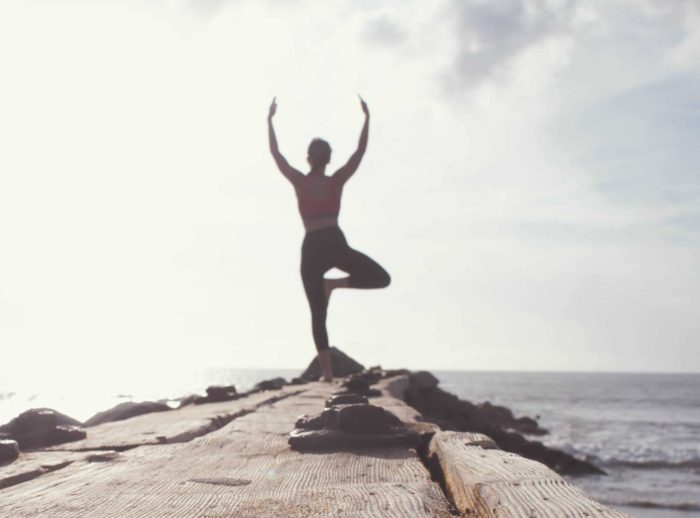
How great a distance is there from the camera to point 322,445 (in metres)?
2.50

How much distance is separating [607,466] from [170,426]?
18.0 metres

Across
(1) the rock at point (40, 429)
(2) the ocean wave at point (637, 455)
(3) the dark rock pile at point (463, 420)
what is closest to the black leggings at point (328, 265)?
(3) the dark rock pile at point (463, 420)

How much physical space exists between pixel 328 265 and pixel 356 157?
894mm

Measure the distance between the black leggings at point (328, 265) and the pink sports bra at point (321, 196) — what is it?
144 mm

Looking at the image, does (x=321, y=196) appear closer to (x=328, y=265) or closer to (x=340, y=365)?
(x=328, y=265)

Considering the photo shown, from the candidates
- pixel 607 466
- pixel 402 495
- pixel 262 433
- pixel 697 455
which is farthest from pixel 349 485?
pixel 697 455

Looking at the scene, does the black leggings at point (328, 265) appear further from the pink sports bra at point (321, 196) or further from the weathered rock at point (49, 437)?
the weathered rock at point (49, 437)

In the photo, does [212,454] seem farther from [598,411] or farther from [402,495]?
[598,411]

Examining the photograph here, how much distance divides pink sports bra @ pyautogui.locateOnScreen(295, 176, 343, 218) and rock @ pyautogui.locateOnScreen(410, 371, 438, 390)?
6.03 meters

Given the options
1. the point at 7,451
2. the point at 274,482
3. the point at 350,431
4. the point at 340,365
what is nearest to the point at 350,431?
the point at 350,431

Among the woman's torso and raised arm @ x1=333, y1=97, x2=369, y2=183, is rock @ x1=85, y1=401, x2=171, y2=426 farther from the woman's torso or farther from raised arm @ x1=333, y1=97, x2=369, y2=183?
raised arm @ x1=333, y1=97, x2=369, y2=183

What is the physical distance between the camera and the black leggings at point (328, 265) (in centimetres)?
582

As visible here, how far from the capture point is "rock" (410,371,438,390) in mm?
11674

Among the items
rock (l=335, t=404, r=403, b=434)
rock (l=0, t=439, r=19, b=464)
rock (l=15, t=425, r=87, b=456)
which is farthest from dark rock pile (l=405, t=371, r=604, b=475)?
rock (l=0, t=439, r=19, b=464)
